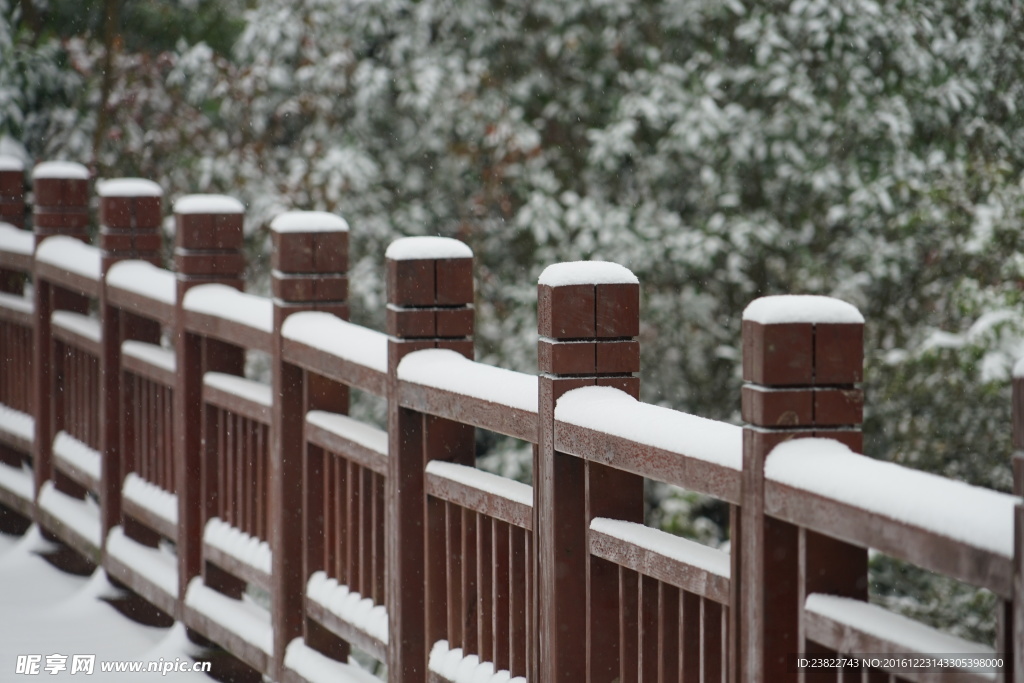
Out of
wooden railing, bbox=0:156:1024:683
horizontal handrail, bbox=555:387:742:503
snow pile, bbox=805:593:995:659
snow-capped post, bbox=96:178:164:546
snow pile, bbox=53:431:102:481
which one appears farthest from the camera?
snow pile, bbox=53:431:102:481

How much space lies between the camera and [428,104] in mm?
9562

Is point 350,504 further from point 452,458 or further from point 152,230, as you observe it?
point 152,230

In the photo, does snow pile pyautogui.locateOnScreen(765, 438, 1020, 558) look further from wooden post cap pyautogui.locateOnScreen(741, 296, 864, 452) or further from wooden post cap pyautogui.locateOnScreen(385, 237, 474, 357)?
wooden post cap pyautogui.locateOnScreen(385, 237, 474, 357)

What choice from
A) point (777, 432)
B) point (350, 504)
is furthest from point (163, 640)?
point (777, 432)

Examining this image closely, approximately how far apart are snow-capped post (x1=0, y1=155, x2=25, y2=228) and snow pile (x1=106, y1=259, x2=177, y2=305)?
6.70 ft

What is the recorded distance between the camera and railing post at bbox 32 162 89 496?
6.04 metres

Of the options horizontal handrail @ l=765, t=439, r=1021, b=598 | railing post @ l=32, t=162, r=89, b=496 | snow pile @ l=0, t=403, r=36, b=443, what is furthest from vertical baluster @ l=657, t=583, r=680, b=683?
snow pile @ l=0, t=403, r=36, b=443

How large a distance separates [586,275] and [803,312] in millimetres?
676

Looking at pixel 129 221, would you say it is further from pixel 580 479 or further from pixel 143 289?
pixel 580 479

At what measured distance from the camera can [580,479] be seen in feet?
9.05

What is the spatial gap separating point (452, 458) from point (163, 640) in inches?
A: 75.6

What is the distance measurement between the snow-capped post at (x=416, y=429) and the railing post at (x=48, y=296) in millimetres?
3063

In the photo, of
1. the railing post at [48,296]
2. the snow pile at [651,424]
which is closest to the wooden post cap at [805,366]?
the snow pile at [651,424]

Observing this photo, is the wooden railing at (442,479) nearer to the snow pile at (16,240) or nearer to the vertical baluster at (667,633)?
the vertical baluster at (667,633)
